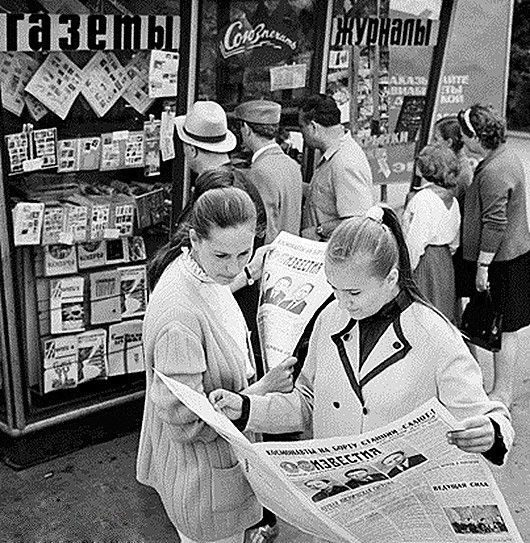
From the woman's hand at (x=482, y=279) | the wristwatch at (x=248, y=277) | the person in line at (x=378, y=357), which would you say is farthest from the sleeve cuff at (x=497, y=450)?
the woman's hand at (x=482, y=279)

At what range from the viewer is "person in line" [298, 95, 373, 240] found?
4.71 meters

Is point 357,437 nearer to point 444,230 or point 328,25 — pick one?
point 444,230

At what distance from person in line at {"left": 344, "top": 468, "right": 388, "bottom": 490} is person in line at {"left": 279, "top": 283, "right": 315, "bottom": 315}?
0.76m

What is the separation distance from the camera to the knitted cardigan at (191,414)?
248 cm

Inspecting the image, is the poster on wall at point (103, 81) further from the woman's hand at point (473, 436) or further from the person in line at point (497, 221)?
the woman's hand at point (473, 436)

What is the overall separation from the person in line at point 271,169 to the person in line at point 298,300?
1.69 meters

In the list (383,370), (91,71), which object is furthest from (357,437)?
(91,71)

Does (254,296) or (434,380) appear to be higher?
(434,380)

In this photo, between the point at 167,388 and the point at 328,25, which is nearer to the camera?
the point at 167,388

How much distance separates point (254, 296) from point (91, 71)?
1.30 metres

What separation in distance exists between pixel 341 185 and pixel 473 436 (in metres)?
2.75

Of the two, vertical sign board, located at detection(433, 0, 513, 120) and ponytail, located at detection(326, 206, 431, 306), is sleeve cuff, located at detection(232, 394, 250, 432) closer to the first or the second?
ponytail, located at detection(326, 206, 431, 306)

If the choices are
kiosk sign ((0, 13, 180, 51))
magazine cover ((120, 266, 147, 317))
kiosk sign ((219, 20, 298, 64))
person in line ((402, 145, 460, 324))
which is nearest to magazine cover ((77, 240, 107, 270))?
magazine cover ((120, 266, 147, 317))

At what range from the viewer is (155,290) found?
266cm
